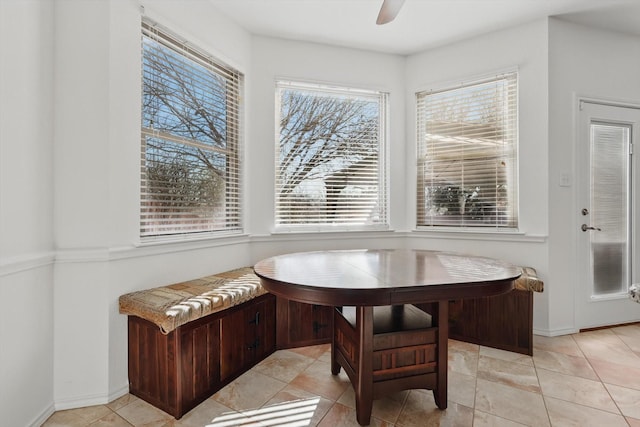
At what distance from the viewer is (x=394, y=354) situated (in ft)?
5.71

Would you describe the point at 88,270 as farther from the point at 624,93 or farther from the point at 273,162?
the point at 624,93

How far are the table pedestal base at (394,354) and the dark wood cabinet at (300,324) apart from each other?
0.82m

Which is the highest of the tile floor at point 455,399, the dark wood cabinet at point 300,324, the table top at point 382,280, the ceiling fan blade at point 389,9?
the ceiling fan blade at point 389,9

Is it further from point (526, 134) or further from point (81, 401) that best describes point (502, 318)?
point (81, 401)

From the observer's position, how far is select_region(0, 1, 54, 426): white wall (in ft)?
4.90

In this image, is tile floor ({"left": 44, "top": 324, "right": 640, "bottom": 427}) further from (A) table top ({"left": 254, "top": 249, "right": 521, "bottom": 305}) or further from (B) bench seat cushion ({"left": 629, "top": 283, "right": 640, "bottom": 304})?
(B) bench seat cushion ({"left": 629, "top": 283, "right": 640, "bottom": 304})

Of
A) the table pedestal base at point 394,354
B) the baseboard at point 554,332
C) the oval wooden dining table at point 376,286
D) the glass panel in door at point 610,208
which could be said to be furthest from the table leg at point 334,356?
the glass panel in door at point 610,208

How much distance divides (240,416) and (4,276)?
1.33 m

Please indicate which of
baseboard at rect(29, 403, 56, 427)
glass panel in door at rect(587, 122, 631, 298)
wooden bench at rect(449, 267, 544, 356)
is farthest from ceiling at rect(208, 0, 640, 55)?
baseboard at rect(29, 403, 56, 427)

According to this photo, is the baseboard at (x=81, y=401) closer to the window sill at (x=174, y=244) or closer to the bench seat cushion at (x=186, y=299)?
the bench seat cushion at (x=186, y=299)

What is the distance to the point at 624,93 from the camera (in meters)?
2.99

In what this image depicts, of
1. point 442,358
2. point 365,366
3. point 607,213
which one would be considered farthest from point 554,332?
point 365,366

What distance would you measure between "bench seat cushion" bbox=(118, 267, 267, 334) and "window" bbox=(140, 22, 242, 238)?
411 millimetres

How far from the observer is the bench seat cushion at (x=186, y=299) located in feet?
5.61
